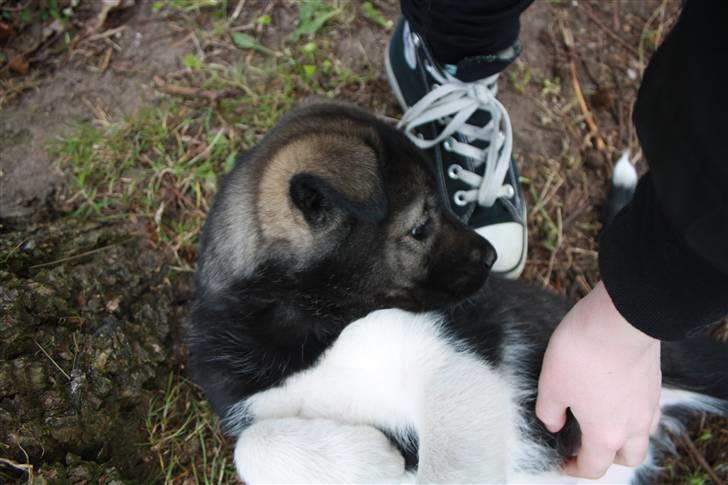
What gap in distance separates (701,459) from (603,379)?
129 cm

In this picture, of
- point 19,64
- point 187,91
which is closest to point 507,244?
point 187,91

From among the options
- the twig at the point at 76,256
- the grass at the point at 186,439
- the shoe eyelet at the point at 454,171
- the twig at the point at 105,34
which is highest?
the twig at the point at 105,34

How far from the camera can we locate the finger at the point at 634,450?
175 centimetres

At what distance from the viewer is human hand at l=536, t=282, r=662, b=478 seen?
1530 mm

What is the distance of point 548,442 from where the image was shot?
207 cm

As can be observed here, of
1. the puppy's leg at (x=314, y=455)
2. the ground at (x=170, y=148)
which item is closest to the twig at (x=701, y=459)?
the ground at (x=170, y=148)

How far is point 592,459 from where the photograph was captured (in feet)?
5.92

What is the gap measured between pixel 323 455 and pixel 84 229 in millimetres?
1317

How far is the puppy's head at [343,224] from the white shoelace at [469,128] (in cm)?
49

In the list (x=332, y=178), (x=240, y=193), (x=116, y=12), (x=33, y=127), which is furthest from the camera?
(x=116, y=12)

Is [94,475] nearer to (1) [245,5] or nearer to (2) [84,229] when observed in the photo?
(2) [84,229]

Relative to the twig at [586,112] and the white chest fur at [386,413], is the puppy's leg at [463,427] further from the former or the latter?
the twig at [586,112]

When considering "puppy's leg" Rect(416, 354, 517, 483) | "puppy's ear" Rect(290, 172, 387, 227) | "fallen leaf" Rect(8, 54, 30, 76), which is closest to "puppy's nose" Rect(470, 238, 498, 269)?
"puppy's leg" Rect(416, 354, 517, 483)

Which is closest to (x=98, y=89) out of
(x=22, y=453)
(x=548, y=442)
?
(x=22, y=453)
